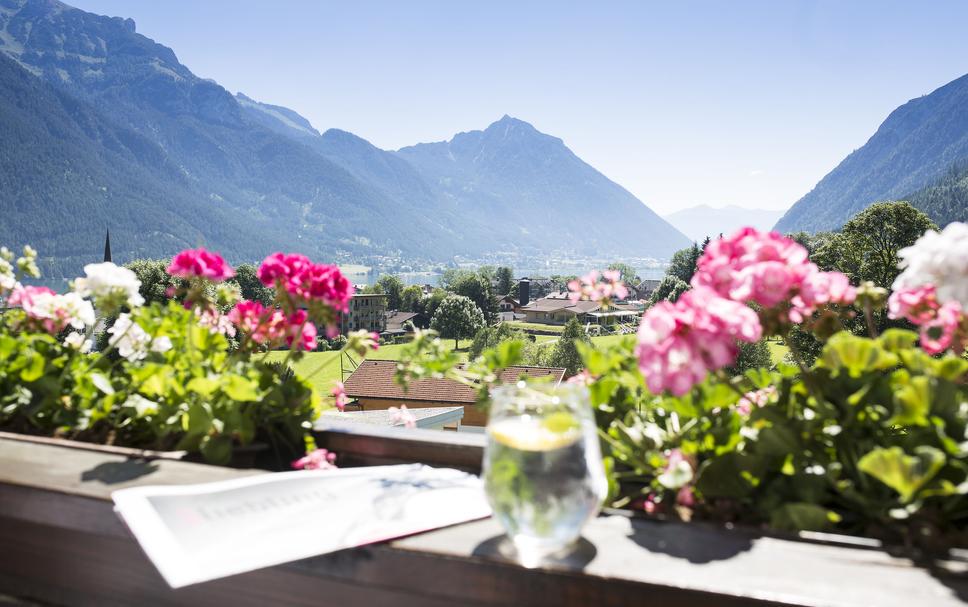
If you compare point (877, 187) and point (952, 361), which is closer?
point (952, 361)

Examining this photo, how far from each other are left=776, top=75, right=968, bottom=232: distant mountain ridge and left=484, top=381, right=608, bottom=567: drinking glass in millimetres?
172648

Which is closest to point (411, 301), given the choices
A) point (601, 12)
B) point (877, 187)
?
point (601, 12)

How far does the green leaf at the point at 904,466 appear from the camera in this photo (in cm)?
53

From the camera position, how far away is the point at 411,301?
56250 mm

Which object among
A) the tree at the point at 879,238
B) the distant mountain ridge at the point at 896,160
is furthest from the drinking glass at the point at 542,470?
the distant mountain ridge at the point at 896,160

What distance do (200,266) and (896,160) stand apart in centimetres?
21697

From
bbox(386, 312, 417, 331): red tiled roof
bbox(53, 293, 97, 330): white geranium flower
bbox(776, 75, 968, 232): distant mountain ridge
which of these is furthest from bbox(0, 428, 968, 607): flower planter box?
bbox(776, 75, 968, 232): distant mountain ridge

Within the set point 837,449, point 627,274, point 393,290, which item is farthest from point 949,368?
point 393,290

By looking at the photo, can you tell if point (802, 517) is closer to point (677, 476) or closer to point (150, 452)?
point (677, 476)

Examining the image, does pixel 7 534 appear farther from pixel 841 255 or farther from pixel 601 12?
pixel 601 12

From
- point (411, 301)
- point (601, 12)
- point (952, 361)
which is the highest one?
point (601, 12)

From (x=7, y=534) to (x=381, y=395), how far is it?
41.6ft

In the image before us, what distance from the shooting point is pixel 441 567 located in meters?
0.58

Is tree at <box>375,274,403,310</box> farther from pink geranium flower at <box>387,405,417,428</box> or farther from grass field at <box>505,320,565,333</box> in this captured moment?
pink geranium flower at <box>387,405,417,428</box>
